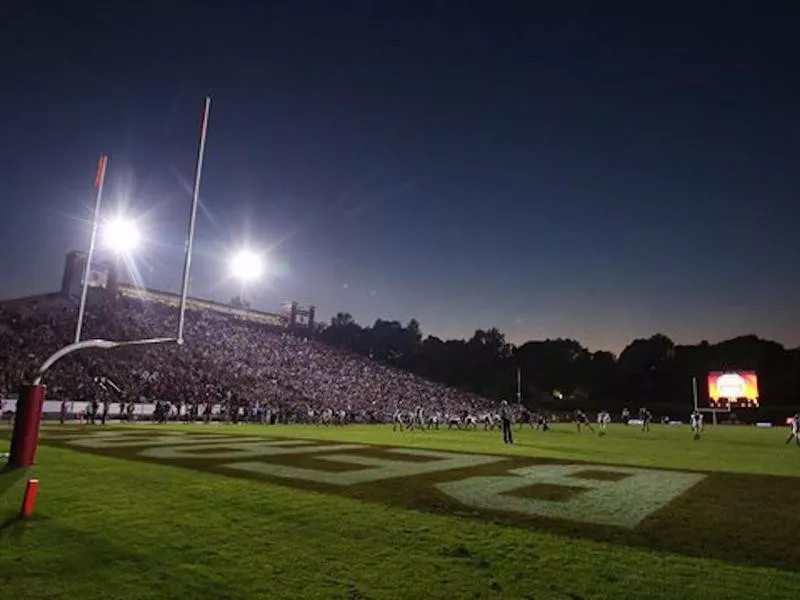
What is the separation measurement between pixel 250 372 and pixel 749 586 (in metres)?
56.5

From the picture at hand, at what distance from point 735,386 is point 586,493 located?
6494cm

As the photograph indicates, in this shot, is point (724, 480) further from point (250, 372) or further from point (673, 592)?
point (250, 372)

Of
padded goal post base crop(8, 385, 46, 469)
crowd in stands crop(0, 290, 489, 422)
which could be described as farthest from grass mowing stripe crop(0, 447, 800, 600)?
crowd in stands crop(0, 290, 489, 422)

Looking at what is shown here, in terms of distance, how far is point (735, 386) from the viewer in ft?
214

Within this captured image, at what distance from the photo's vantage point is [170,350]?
174ft

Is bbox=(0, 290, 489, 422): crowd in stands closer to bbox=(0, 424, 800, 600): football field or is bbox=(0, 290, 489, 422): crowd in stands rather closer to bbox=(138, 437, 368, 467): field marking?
bbox=(138, 437, 368, 467): field marking

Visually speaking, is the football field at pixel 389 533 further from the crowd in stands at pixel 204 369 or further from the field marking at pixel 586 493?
the crowd in stands at pixel 204 369

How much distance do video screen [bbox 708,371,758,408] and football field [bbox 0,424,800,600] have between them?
192 feet

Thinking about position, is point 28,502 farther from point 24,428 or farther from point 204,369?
point 204,369

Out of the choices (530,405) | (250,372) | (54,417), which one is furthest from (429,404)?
(54,417)

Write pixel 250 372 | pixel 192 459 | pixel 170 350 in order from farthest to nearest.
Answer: pixel 250 372
pixel 170 350
pixel 192 459

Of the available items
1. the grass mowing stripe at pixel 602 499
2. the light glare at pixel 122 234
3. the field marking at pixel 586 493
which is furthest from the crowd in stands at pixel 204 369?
the field marking at pixel 586 493

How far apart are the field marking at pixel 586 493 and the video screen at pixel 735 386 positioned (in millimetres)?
59074

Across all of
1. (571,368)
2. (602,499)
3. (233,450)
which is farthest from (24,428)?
(571,368)
